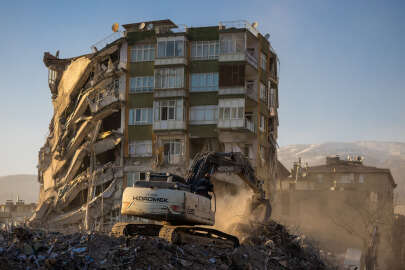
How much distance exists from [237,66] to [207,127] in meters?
6.48

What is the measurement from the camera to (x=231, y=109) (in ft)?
175

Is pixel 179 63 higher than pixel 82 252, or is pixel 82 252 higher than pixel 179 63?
pixel 179 63

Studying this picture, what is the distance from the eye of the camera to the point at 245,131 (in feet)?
175

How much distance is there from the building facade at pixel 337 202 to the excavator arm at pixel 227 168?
39520mm

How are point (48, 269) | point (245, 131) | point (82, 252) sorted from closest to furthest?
point (48, 269)
point (82, 252)
point (245, 131)

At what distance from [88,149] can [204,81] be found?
45.6 ft

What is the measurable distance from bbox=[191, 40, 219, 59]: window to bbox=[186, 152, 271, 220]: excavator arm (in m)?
26.7

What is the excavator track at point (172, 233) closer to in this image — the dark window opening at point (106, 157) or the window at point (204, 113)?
the window at point (204, 113)

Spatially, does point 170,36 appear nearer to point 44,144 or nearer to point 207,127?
point 207,127

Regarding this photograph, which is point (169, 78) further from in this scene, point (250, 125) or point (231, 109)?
point (250, 125)

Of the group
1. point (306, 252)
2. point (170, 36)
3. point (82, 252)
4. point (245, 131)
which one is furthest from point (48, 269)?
point (170, 36)

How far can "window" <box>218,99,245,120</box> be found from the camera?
52969mm

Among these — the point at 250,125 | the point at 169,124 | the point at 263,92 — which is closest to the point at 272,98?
the point at 263,92

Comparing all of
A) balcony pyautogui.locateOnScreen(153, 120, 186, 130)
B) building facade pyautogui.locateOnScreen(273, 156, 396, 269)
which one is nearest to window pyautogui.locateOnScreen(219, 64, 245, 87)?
balcony pyautogui.locateOnScreen(153, 120, 186, 130)
